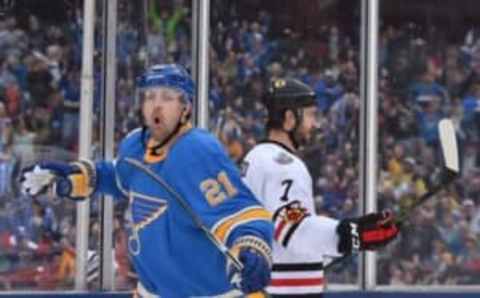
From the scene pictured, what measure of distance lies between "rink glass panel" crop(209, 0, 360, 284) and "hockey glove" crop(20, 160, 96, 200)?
128 inches

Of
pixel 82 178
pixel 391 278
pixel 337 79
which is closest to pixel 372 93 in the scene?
pixel 337 79

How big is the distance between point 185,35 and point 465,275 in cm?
196

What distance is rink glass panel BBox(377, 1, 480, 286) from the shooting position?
784 cm

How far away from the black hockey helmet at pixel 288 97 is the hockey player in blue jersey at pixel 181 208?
75cm

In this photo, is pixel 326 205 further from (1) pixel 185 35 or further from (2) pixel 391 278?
(1) pixel 185 35

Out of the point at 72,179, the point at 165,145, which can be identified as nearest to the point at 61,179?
the point at 72,179

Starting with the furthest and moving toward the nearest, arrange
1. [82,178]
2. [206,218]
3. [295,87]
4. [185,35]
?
1. [185,35]
2. [295,87]
3. [82,178]
4. [206,218]

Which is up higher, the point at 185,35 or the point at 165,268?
the point at 185,35

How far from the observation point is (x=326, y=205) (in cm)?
775

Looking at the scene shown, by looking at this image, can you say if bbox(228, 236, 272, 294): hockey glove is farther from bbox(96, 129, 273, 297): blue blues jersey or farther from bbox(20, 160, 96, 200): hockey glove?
bbox(20, 160, 96, 200): hockey glove

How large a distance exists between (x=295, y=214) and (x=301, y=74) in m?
3.08

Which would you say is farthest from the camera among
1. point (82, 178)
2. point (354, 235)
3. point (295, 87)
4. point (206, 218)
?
point (295, 87)

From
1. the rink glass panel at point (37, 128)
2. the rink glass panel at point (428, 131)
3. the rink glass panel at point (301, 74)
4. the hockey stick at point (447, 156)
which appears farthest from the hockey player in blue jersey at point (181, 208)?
the rink glass panel at point (428, 131)

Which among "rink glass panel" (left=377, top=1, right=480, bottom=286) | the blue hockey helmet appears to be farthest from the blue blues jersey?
"rink glass panel" (left=377, top=1, right=480, bottom=286)
